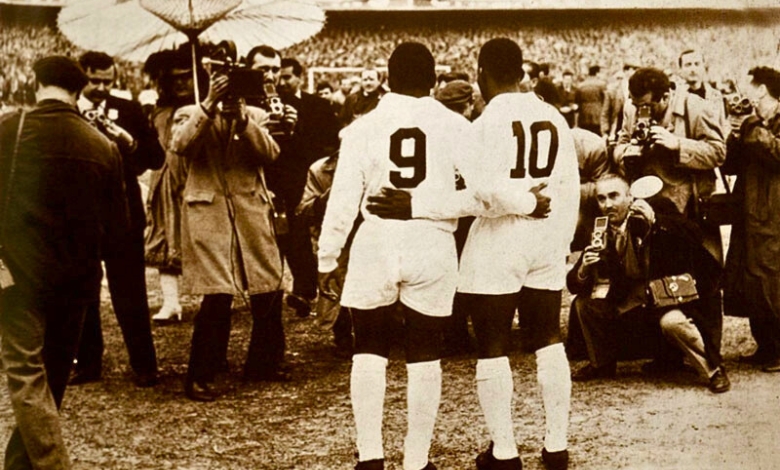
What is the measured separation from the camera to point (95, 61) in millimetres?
4570

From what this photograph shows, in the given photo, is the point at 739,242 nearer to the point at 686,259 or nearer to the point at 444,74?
the point at 686,259

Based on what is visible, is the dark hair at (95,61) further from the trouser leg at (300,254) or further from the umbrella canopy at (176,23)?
the trouser leg at (300,254)

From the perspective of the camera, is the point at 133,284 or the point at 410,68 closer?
the point at 410,68

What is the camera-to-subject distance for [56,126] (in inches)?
155

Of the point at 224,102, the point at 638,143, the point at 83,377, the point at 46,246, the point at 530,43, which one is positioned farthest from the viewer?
the point at 83,377

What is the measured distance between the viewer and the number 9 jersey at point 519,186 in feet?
13.6

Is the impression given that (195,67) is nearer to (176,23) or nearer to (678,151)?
(176,23)

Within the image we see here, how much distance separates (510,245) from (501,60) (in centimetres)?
70

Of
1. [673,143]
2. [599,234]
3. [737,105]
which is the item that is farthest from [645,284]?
[737,105]

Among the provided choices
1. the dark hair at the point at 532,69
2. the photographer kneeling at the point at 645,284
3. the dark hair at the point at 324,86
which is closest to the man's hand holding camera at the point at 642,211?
the photographer kneeling at the point at 645,284

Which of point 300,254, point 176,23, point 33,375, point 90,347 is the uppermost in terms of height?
point 176,23

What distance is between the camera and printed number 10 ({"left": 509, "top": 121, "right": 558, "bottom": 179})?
4.16m

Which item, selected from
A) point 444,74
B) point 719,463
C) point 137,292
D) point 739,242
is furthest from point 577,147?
point 137,292

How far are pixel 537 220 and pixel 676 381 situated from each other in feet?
4.52
